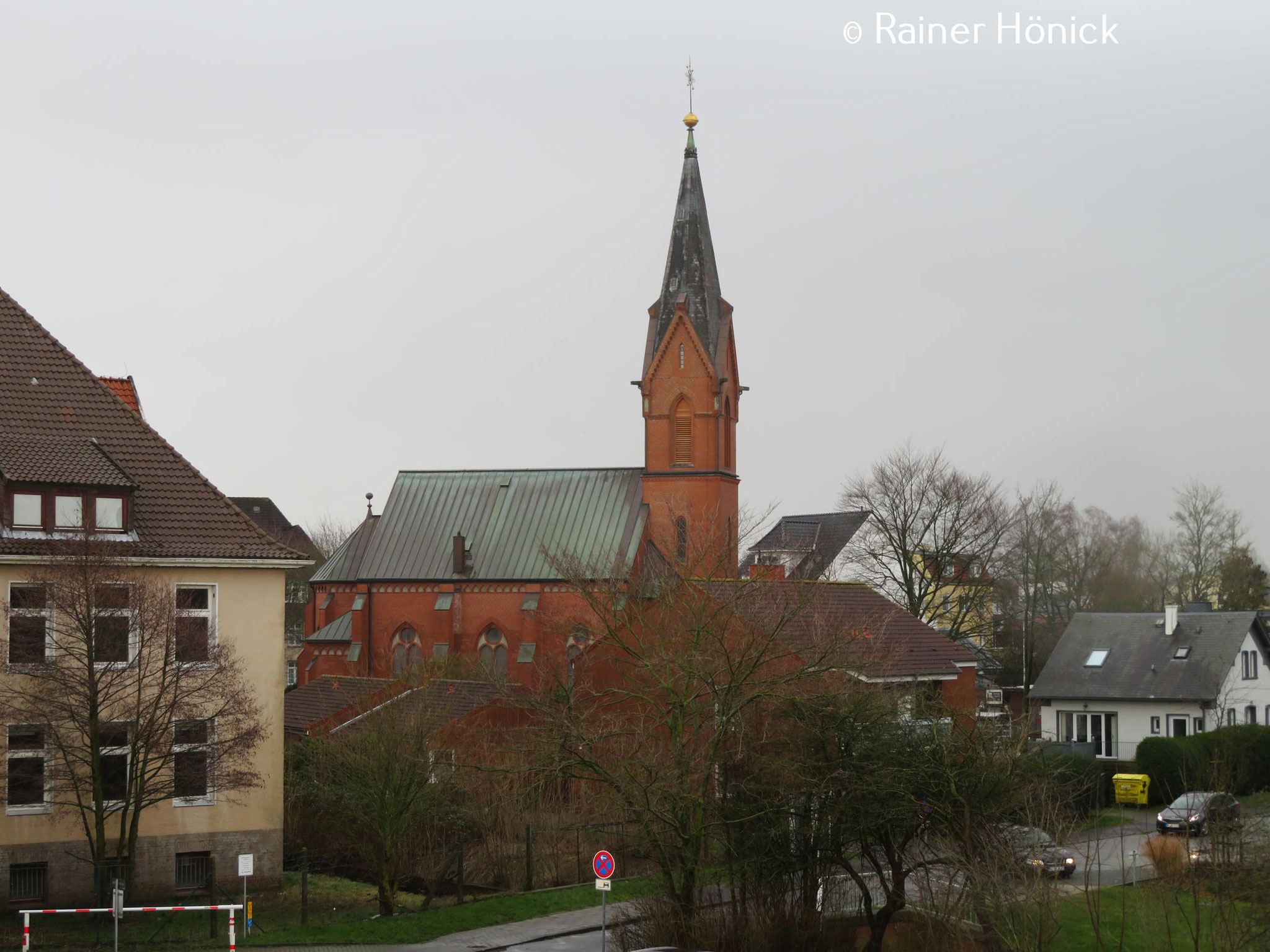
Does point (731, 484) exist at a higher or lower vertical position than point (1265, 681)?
higher

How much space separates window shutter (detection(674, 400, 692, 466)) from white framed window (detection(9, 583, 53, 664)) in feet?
104

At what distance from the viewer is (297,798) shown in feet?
88.0

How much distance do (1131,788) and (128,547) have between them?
92.9 feet

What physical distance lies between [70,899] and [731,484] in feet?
110

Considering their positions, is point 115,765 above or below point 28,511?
below

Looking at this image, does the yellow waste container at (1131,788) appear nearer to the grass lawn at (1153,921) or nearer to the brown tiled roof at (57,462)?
the grass lawn at (1153,921)

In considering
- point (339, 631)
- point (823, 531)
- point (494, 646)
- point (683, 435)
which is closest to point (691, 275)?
point (683, 435)

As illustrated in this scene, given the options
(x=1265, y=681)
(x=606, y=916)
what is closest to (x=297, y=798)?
(x=606, y=916)

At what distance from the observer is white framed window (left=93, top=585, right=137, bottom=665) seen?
1998 centimetres

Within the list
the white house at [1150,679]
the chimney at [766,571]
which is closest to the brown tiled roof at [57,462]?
the chimney at [766,571]

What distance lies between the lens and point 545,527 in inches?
2068

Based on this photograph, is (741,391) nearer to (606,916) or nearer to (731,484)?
(731,484)

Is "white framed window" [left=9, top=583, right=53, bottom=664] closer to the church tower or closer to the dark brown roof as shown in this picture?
the church tower

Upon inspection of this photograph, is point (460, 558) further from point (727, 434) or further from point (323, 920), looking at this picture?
point (323, 920)
